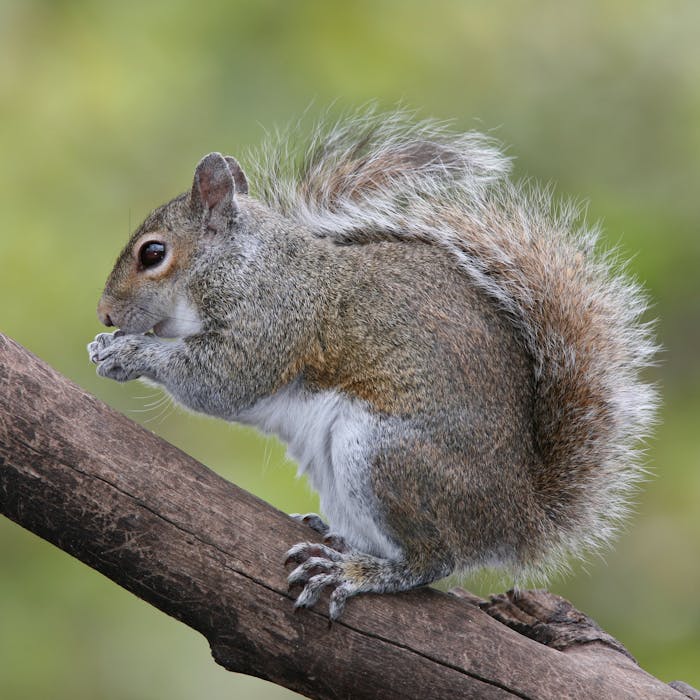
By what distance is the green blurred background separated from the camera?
3.47 meters

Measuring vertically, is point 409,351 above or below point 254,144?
below

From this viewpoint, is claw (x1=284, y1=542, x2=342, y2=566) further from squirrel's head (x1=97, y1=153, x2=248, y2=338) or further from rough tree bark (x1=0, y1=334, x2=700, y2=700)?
squirrel's head (x1=97, y1=153, x2=248, y2=338)

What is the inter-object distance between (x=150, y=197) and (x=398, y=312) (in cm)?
157

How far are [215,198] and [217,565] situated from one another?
105cm

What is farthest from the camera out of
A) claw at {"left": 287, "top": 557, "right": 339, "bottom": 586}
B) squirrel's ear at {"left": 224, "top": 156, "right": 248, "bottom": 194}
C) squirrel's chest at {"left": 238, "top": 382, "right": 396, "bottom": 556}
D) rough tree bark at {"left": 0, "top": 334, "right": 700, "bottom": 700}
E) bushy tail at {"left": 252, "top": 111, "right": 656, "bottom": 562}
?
squirrel's ear at {"left": 224, "top": 156, "right": 248, "bottom": 194}

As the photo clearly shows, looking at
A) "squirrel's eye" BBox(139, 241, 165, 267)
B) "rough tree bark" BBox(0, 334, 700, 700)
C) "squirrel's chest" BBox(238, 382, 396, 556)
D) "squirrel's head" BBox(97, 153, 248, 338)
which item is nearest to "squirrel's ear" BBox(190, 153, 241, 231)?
"squirrel's head" BBox(97, 153, 248, 338)

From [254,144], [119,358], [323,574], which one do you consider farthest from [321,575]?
[254,144]

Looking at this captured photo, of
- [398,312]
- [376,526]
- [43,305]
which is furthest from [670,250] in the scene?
[43,305]

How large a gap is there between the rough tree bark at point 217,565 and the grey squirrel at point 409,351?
0.32 ft

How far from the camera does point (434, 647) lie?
2338 mm

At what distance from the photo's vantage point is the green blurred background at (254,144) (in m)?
3.47

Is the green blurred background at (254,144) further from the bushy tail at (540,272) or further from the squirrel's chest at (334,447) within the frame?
the bushy tail at (540,272)

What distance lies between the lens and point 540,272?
2.68 metres

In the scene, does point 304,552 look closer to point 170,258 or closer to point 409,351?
point 409,351
